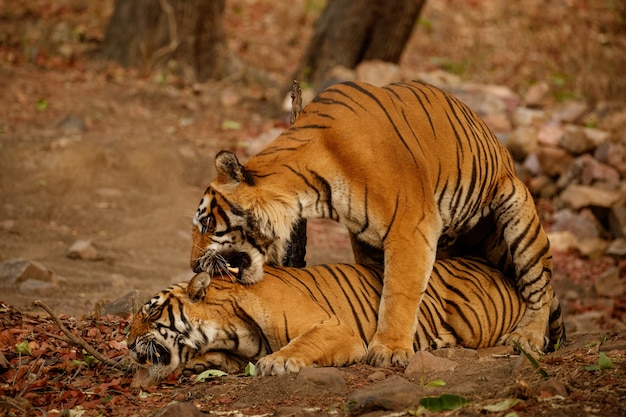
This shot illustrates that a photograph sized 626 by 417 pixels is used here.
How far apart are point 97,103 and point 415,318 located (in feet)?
22.4

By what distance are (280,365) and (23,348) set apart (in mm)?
1334

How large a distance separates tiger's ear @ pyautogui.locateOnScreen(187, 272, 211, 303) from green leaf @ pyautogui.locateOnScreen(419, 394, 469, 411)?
4.28 feet

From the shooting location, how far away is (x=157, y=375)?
13.0 ft

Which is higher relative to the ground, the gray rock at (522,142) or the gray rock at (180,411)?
the gray rock at (522,142)

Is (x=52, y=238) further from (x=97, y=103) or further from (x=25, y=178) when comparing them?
(x=97, y=103)

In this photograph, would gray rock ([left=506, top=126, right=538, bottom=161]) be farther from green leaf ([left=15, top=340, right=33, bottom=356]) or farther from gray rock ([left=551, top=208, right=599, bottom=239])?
green leaf ([left=15, top=340, right=33, bottom=356])

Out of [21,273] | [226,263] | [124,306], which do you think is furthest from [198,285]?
[21,273]

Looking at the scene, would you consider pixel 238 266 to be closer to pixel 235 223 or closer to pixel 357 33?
pixel 235 223

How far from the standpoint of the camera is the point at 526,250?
16.5 feet

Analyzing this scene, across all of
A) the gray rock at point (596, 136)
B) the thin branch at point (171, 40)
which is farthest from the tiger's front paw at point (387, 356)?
the thin branch at point (171, 40)

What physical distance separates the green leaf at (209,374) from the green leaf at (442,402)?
3.92 ft

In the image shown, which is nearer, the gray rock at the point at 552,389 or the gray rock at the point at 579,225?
the gray rock at the point at 552,389

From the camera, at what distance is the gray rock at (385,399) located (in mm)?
3281

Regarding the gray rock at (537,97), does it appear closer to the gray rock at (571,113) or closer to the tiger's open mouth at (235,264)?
the gray rock at (571,113)
